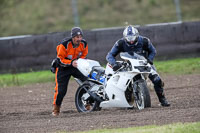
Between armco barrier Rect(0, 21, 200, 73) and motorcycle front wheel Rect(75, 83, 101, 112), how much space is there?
23.2 feet

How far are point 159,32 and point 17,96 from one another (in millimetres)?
6421

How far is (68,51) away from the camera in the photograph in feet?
37.8

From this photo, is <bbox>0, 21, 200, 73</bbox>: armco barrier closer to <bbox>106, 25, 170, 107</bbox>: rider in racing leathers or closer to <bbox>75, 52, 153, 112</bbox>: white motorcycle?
<bbox>75, 52, 153, 112</bbox>: white motorcycle

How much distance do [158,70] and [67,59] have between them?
777 centimetres

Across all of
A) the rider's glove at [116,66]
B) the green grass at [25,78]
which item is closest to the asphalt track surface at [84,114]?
the rider's glove at [116,66]

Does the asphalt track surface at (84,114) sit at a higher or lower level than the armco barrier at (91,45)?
lower

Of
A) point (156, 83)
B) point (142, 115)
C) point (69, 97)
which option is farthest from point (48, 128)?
point (69, 97)

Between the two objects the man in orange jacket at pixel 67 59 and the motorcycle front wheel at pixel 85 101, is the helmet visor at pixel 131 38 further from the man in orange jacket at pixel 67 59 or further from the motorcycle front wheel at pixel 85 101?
the motorcycle front wheel at pixel 85 101

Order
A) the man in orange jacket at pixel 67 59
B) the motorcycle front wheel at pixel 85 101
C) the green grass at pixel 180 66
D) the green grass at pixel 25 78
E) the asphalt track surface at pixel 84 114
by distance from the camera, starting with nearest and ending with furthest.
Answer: the asphalt track surface at pixel 84 114 < the man in orange jacket at pixel 67 59 < the motorcycle front wheel at pixel 85 101 < the green grass at pixel 180 66 < the green grass at pixel 25 78

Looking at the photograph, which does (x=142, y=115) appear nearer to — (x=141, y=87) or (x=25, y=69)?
(x=141, y=87)

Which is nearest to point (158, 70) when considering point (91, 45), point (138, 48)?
point (91, 45)

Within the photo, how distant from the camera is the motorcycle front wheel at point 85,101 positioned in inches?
456

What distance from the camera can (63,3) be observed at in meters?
33.6

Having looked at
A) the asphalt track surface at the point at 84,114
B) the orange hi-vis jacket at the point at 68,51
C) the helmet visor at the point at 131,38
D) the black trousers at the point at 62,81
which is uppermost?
the helmet visor at the point at 131,38
